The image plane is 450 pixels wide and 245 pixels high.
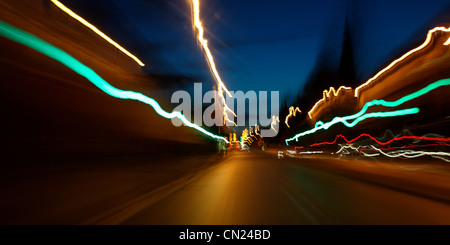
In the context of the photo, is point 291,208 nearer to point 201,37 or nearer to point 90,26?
point 90,26

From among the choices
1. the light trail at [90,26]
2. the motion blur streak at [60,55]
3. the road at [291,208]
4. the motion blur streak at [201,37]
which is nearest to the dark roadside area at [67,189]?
the road at [291,208]

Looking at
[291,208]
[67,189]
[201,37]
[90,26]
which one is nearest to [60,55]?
[90,26]

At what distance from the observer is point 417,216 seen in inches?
248

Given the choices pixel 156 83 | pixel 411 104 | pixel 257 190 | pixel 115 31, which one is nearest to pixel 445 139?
pixel 411 104

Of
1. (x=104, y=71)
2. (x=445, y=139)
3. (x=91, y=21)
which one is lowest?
(x=445, y=139)

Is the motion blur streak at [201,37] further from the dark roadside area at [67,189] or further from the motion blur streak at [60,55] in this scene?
the dark roadside area at [67,189]

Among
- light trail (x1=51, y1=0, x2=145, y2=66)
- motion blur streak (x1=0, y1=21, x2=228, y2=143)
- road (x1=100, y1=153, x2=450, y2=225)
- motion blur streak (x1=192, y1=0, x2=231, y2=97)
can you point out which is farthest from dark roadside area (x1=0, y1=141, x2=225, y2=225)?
motion blur streak (x1=192, y1=0, x2=231, y2=97)

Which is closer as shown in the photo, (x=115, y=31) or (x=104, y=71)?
(x=104, y=71)

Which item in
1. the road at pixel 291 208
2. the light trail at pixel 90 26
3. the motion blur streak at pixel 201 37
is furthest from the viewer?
the motion blur streak at pixel 201 37

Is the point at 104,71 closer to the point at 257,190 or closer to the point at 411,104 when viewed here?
the point at 257,190

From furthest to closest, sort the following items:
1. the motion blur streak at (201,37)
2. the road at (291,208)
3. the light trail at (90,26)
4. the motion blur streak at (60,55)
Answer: the motion blur streak at (201,37) < the light trail at (90,26) < the motion blur streak at (60,55) < the road at (291,208)

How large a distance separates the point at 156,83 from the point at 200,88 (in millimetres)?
12893
